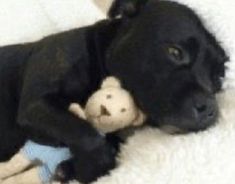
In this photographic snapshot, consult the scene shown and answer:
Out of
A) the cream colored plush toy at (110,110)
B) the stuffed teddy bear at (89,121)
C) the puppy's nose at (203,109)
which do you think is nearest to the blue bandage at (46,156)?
the stuffed teddy bear at (89,121)

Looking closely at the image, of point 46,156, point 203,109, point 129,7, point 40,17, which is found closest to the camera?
point 203,109

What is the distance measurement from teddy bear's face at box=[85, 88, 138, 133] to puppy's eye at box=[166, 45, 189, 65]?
139 millimetres

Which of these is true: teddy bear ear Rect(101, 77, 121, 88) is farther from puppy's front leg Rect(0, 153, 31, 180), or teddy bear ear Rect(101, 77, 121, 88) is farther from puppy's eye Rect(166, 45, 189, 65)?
puppy's front leg Rect(0, 153, 31, 180)

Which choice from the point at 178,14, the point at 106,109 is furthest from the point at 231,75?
the point at 106,109

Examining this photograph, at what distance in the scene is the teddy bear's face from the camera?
1.38 metres

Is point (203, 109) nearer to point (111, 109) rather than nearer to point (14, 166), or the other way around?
point (111, 109)

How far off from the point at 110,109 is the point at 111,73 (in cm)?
18

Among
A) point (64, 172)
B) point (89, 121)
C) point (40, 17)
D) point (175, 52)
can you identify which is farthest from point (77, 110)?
point (40, 17)

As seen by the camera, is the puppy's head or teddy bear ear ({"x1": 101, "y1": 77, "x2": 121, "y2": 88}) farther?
teddy bear ear ({"x1": 101, "y1": 77, "x2": 121, "y2": 88})

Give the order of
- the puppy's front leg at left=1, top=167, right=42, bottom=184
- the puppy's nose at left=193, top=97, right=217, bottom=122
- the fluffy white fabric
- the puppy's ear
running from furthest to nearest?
the fluffy white fabric < the puppy's ear < the puppy's front leg at left=1, top=167, right=42, bottom=184 < the puppy's nose at left=193, top=97, right=217, bottom=122

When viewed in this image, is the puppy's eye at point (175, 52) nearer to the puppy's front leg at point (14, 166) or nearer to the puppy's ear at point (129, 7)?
the puppy's ear at point (129, 7)

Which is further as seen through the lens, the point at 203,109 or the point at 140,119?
the point at 140,119

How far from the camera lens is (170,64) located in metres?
1.43

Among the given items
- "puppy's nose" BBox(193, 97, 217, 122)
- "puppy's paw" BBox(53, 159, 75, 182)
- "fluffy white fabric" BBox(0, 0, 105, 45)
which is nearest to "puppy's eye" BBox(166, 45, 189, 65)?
"puppy's nose" BBox(193, 97, 217, 122)
